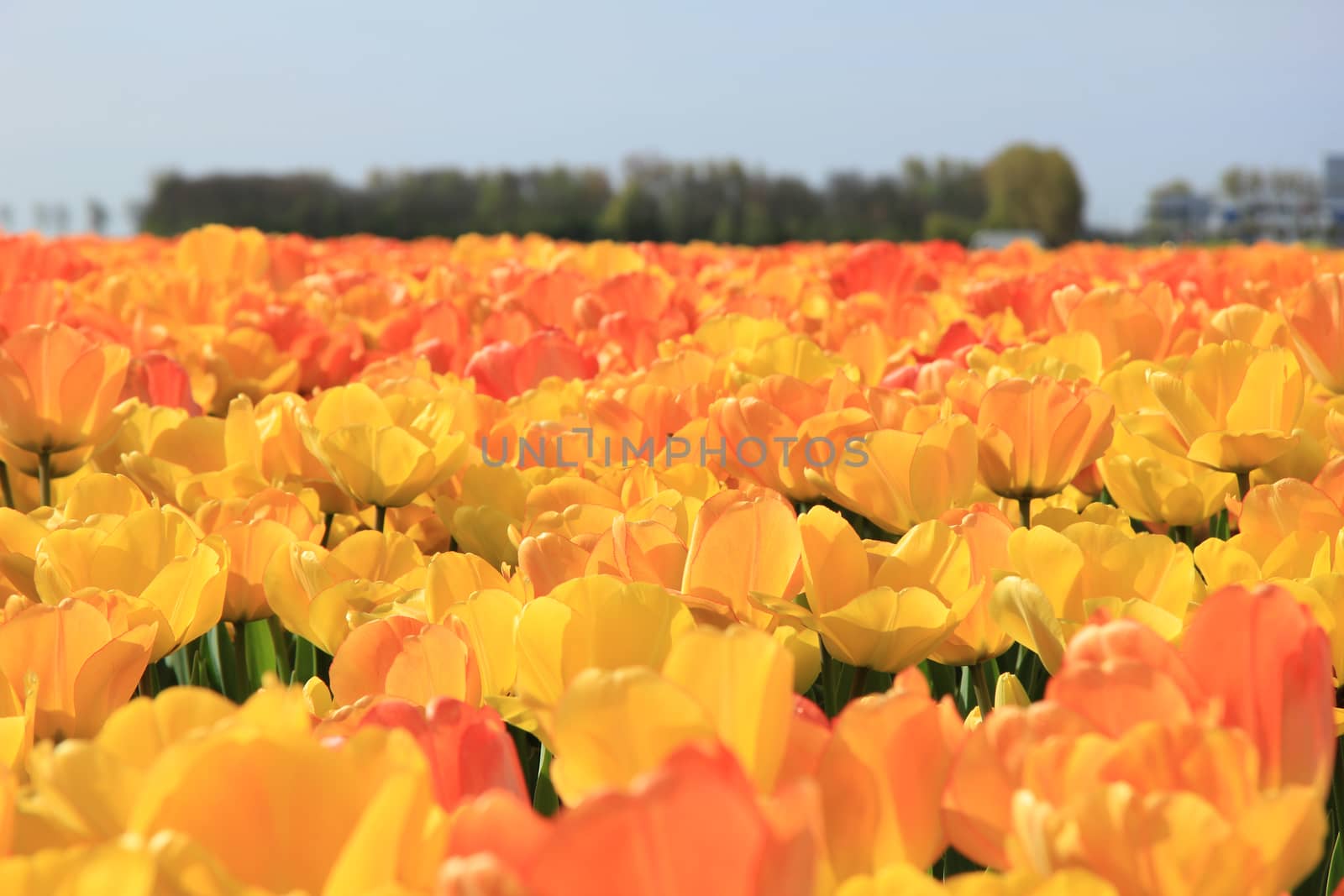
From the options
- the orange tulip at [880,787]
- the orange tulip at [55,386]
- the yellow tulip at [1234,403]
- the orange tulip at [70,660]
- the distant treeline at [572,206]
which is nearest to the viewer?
the orange tulip at [880,787]

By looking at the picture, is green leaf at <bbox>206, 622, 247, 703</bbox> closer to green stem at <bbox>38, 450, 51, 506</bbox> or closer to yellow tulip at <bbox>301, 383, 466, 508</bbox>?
yellow tulip at <bbox>301, 383, 466, 508</bbox>

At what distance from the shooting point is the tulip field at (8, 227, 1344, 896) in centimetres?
63

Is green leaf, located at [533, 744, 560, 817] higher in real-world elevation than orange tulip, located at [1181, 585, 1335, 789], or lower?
lower

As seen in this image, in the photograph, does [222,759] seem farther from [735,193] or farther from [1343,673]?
[735,193]

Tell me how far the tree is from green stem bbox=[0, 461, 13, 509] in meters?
58.3

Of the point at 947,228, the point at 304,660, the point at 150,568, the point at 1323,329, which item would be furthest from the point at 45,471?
the point at 947,228

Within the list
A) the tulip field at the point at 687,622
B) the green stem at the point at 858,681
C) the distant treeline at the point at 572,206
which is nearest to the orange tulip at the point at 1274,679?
the tulip field at the point at 687,622

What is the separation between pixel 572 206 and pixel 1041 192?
21462mm

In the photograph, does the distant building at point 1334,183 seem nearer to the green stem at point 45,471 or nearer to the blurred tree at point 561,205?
the blurred tree at point 561,205

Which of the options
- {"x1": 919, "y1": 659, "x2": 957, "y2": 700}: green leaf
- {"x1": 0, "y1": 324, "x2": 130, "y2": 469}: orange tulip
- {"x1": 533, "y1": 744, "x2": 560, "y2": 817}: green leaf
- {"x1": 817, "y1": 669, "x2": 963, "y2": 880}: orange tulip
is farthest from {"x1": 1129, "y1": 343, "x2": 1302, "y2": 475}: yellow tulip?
{"x1": 0, "y1": 324, "x2": 130, "y2": 469}: orange tulip

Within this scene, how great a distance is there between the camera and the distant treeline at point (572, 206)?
153ft

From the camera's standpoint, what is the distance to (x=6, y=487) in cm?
220

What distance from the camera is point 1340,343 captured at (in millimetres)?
2131

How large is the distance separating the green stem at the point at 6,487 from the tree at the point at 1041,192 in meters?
58.3
